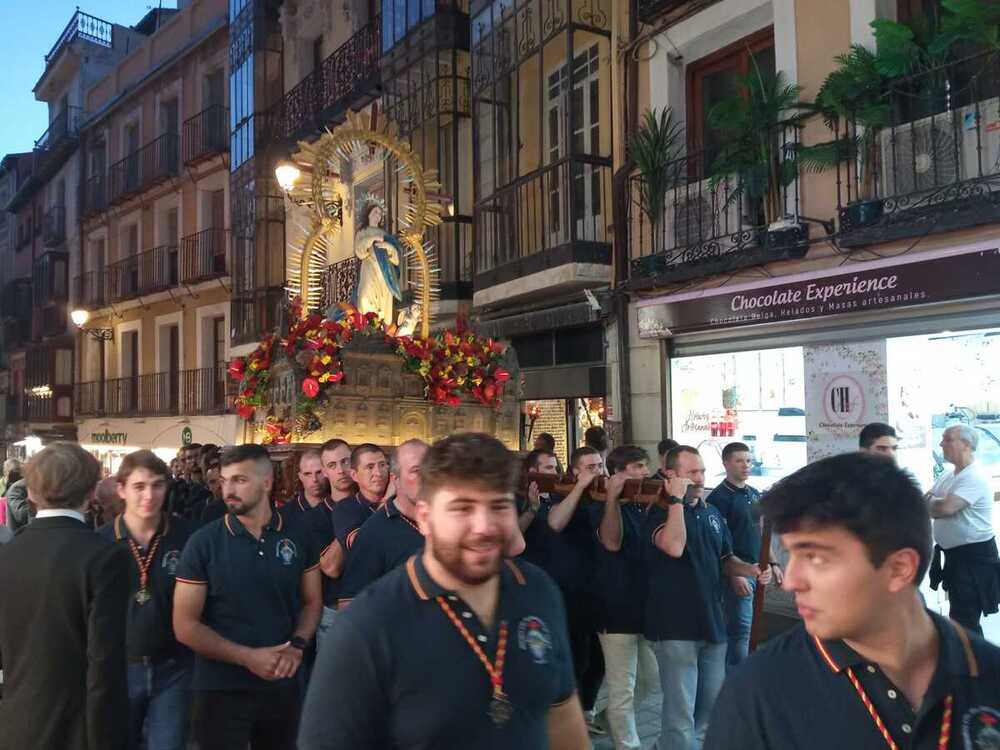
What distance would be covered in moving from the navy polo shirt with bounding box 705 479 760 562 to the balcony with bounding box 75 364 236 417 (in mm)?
14483

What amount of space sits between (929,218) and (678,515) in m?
4.08

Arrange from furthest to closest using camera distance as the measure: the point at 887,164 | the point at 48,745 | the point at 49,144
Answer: the point at 49,144 < the point at 887,164 < the point at 48,745

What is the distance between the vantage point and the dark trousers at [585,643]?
528 cm

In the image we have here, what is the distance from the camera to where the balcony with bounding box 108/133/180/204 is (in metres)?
22.5

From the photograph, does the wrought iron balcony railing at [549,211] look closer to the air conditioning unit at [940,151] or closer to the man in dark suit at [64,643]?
the air conditioning unit at [940,151]

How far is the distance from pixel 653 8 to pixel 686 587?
24.9 ft

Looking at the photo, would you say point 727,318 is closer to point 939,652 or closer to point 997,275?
point 997,275

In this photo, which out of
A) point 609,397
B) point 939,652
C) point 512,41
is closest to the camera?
point 939,652

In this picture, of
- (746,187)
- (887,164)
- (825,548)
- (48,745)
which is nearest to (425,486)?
(825,548)

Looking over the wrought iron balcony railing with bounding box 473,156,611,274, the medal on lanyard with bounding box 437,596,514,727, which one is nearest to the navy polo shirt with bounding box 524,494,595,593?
the medal on lanyard with bounding box 437,596,514,727

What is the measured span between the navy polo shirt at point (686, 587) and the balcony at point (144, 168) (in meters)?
20.1

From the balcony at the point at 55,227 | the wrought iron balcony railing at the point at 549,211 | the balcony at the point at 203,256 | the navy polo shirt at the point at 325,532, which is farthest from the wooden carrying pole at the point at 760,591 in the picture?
the balcony at the point at 55,227

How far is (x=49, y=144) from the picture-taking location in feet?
96.8

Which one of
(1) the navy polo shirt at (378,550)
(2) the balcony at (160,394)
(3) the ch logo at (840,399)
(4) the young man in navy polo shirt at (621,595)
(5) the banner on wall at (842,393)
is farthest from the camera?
(2) the balcony at (160,394)
